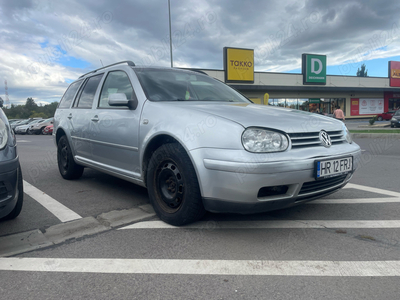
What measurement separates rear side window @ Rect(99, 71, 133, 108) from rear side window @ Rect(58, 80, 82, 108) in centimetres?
119

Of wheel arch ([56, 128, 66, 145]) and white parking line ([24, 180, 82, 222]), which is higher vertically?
wheel arch ([56, 128, 66, 145])

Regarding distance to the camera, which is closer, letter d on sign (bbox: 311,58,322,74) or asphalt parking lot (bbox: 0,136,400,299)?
asphalt parking lot (bbox: 0,136,400,299)

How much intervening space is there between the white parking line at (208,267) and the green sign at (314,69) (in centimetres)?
3430

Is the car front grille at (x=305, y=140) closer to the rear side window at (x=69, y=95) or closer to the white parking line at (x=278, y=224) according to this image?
the white parking line at (x=278, y=224)

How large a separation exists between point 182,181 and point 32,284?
4.21ft

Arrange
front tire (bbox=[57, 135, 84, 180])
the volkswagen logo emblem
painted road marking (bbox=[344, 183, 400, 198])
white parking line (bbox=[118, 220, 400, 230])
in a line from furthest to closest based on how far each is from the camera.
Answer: front tire (bbox=[57, 135, 84, 180]) → painted road marking (bbox=[344, 183, 400, 198]) → white parking line (bbox=[118, 220, 400, 230]) → the volkswagen logo emblem

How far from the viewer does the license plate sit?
2596 millimetres

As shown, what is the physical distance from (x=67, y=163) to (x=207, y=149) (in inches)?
131

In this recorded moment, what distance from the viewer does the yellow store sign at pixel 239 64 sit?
29359 millimetres

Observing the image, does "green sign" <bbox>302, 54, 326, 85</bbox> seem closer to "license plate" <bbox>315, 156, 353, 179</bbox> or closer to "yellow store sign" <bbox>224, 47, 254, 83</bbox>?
"yellow store sign" <bbox>224, 47, 254, 83</bbox>

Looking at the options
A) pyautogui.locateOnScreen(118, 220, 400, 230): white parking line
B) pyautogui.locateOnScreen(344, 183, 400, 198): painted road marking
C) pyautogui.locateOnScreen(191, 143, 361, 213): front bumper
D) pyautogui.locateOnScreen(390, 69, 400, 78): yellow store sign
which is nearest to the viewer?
pyautogui.locateOnScreen(191, 143, 361, 213): front bumper

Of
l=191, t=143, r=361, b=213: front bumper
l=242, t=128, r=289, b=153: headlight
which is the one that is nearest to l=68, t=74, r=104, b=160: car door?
l=191, t=143, r=361, b=213: front bumper

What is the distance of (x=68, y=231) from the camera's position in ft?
9.52

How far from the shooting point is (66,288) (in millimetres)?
1964
